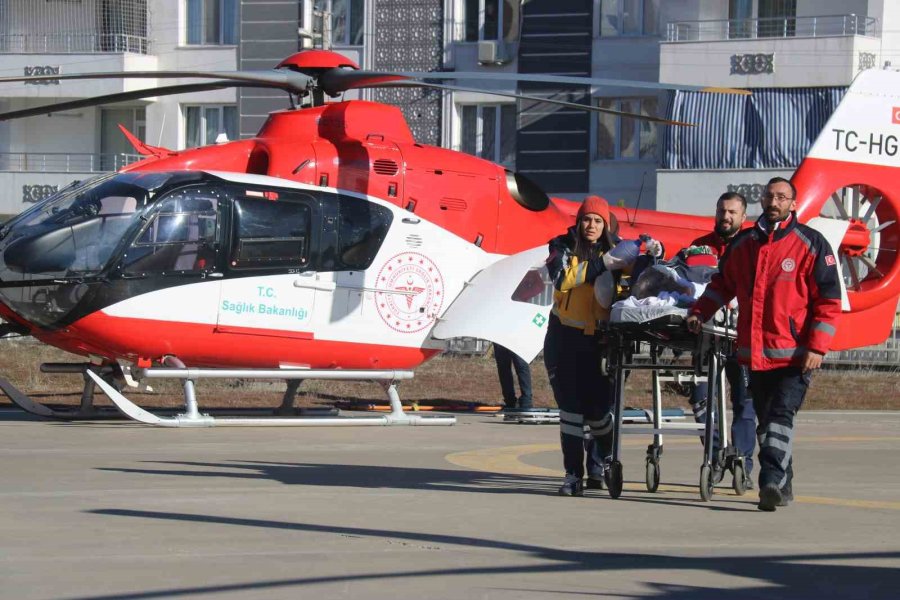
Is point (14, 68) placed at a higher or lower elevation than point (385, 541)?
higher

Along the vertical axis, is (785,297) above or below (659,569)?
above

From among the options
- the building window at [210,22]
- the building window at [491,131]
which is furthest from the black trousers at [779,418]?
the building window at [210,22]

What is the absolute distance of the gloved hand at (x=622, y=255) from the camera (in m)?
9.23

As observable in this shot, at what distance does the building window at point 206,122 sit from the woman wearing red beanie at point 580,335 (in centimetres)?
3498

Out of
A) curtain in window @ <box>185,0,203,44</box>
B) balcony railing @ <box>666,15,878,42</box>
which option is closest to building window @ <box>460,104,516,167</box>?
balcony railing @ <box>666,15,878,42</box>

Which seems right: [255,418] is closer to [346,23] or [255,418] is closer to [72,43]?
[346,23]

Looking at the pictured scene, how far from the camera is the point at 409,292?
15281 mm

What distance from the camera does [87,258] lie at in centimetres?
1348

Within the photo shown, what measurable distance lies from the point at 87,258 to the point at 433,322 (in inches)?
151

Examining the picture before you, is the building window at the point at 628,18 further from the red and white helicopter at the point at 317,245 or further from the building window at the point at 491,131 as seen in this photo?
the red and white helicopter at the point at 317,245

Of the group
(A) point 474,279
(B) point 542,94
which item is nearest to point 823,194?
(A) point 474,279

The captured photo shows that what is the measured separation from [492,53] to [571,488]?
3188 centimetres

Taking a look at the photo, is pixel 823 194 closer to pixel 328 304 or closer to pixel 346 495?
pixel 328 304

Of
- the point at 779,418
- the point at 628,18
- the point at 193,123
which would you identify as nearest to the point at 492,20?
the point at 628,18
